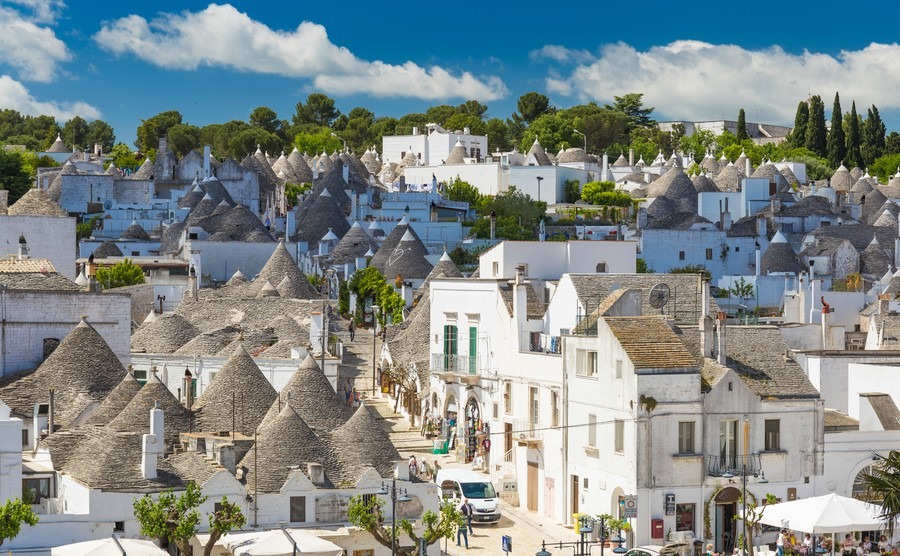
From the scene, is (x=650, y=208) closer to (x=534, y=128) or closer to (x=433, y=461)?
(x=534, y=128)

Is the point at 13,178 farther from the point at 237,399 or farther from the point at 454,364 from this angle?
the point at 237,399

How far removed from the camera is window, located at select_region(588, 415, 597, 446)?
37.8m

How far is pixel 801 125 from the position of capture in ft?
459

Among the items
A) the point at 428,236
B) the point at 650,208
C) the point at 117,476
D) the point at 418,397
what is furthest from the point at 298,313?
the point at 650,208

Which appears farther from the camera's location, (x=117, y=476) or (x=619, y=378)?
(x=619, y=378)

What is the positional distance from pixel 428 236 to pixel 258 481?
53930mm

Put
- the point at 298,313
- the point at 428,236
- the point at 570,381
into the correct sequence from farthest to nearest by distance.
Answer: the point at 428,236, the point at 298,313, the point at 570,381

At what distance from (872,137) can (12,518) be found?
396 feet

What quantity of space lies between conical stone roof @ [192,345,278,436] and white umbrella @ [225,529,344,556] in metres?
7.31

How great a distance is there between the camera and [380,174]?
403 ft

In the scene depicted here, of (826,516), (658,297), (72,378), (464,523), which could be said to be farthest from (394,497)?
(72,378)

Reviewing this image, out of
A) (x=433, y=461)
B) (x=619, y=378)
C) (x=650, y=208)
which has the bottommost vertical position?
(x=433, y=461)

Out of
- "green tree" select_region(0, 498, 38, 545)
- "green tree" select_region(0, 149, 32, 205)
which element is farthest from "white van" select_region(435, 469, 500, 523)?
"green tree" select_region(0, 149, 32, 205)

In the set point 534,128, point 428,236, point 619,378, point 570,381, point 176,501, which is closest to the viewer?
point 176,501
